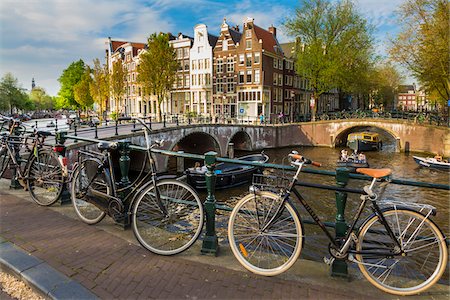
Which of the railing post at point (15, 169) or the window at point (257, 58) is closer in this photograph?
the railing post at point (15, 169)

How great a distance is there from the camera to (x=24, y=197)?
5.59 metres

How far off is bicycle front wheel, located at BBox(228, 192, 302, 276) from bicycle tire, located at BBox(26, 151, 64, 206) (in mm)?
3254

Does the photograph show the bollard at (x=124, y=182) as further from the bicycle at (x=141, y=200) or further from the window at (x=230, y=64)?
the window at (x=230, y=64)

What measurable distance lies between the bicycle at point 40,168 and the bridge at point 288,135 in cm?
1660

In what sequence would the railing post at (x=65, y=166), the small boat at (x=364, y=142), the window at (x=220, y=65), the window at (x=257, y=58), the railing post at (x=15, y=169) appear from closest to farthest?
the railing post at (x=65, y=166) < the railing post at (x=15, y=169) < the small boat at (x=364, y=142) < the window at (x=257, y=58) < the window at (x=220, y=65)

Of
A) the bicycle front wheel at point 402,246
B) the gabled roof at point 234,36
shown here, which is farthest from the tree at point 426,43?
the bicycle front wheel at point 402,246

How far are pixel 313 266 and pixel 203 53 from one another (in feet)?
141

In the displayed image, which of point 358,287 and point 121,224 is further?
point 121,224

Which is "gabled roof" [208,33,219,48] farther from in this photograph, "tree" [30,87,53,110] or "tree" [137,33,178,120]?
"tree" [30,87,53,110]

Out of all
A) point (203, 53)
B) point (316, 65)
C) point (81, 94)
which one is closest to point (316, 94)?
point (316, 65)

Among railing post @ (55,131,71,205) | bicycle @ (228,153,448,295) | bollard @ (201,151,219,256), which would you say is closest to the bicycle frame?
bicycle @ (228,153,448,295)

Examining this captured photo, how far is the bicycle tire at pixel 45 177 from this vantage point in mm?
5105

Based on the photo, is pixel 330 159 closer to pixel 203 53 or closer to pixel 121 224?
pixel 203 53

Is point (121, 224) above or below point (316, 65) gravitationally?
below
